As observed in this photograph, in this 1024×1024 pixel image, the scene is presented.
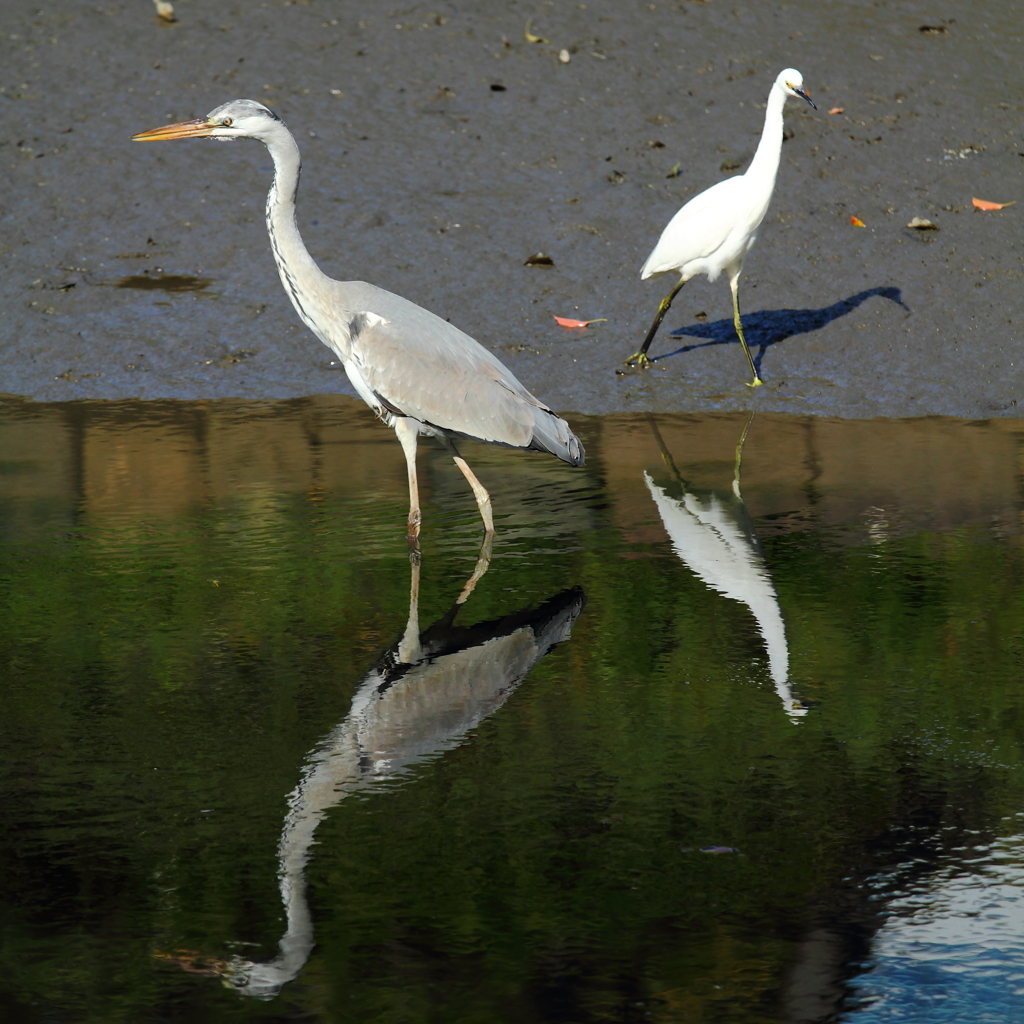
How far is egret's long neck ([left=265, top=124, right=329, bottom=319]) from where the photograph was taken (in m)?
6.16

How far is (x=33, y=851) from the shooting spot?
3189 millimetres

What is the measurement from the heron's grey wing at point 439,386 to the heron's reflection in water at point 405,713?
0.91m

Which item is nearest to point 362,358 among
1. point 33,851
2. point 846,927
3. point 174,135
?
point 174,135

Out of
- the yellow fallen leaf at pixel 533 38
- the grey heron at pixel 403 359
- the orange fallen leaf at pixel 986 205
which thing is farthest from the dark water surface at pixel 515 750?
the yellow fallen leaf at pixel 533 38

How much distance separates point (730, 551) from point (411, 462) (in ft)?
4.62

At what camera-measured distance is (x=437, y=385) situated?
19.2ft

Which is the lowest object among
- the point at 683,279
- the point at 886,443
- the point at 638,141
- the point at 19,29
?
the point at 886,443

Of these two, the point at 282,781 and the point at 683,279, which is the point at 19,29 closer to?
the point at 683,279

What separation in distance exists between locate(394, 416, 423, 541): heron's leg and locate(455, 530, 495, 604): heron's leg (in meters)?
0.30

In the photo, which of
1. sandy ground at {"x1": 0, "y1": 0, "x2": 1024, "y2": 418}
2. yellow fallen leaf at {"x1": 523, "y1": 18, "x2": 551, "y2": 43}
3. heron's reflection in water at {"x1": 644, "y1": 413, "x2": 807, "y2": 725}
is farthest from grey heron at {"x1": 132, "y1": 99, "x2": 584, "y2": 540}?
yellow fallen leaf at {"x1": 523, "y1": 18, "x2": 551, "y2": 43}

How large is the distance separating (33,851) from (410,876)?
91 centimetres

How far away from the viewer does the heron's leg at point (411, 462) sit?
5.79m

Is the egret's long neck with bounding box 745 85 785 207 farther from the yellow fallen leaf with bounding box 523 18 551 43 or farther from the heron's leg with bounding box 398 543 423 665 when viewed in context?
the yellow fallen leaf with bounding box 523 18 551 43

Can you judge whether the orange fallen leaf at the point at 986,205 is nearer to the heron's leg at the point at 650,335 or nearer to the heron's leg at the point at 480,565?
the heron's leg at the point at 650,335
